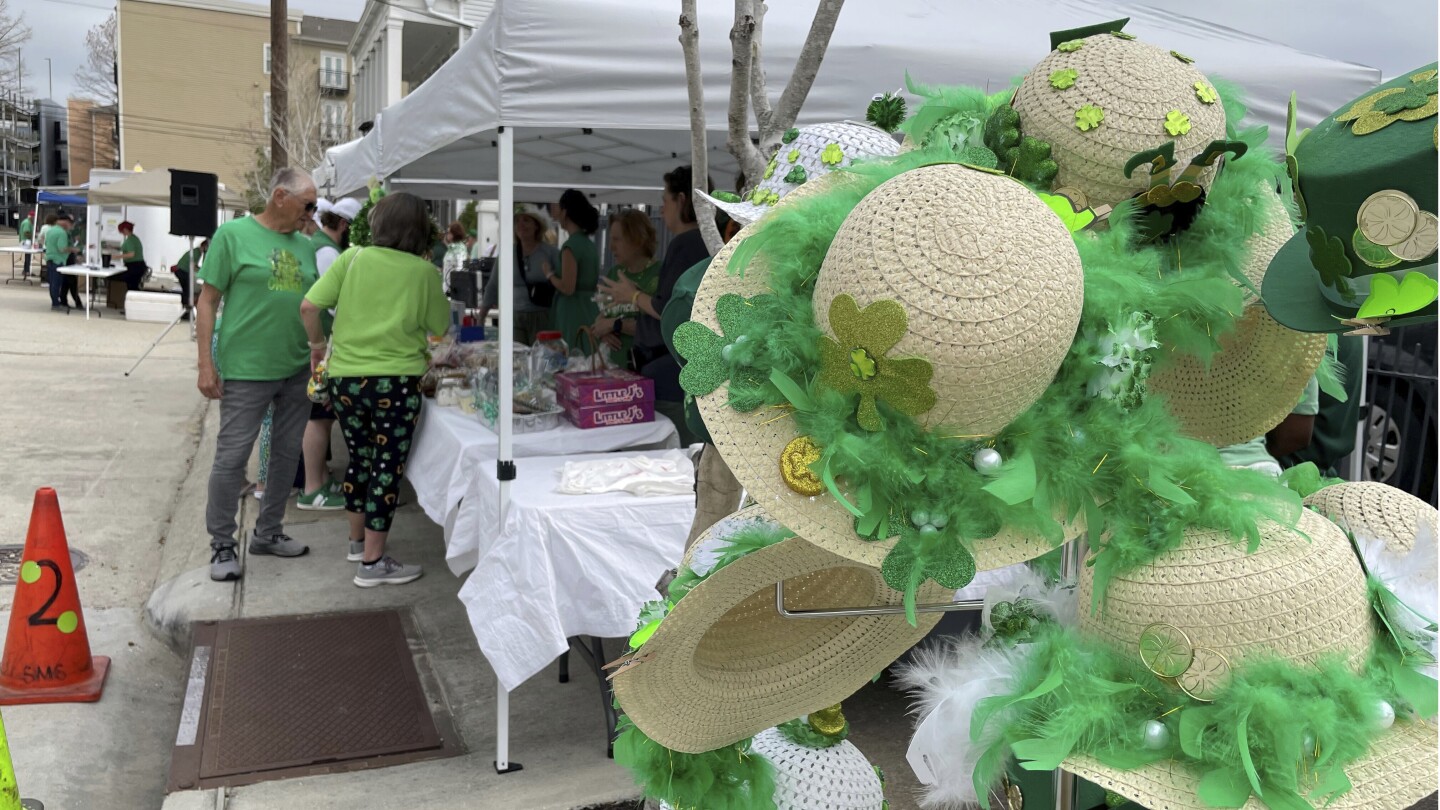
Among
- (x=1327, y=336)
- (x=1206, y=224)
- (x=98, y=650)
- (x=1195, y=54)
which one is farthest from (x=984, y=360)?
(x=98, y=650)

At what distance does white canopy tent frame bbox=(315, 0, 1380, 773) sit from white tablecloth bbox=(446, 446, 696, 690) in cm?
13

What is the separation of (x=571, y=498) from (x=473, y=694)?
1.11m

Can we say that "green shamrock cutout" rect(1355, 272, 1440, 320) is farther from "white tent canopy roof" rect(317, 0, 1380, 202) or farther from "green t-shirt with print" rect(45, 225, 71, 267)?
"green t-shirt with print" rect(45, 225, 71, 267)

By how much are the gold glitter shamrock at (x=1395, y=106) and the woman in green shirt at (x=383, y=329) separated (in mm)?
4021

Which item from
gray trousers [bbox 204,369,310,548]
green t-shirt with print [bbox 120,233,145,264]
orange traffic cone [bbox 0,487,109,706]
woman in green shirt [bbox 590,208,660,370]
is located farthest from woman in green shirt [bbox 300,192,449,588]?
green t-shirt with print [bbox 120,233,145,264]

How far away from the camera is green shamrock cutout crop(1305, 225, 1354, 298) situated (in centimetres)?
99

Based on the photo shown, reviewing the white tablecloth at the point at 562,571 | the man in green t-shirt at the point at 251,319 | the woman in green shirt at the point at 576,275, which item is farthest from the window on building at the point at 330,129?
the white tablecloth at the point at 562,571

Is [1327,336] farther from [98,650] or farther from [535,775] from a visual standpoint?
[98,650]

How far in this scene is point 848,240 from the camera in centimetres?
110

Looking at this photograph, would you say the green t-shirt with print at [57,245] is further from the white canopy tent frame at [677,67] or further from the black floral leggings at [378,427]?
the white canopy tent frame at [677,67]

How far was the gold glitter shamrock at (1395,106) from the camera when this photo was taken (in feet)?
3.05

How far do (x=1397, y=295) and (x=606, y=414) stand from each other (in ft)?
10.9

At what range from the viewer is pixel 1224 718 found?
3.58 ft

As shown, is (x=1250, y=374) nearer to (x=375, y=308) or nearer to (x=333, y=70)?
Answer: (x=375, y=308)
